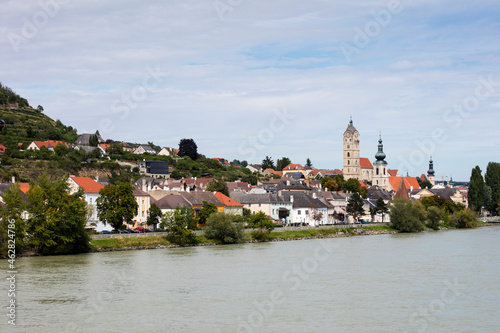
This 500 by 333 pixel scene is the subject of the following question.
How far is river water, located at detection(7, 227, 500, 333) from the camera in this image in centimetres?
2228

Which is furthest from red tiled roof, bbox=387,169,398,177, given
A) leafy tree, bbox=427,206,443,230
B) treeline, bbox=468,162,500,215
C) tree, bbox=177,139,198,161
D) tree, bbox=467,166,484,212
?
leafy tree, bbox=427,206,443,230

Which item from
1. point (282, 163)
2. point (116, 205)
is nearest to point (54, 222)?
point (116, 205)

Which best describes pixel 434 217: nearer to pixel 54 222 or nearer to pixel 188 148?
pixel 54 222

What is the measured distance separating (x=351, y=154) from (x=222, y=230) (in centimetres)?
10296

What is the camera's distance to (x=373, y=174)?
152125 mm

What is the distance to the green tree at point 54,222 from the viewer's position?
41.5 meters

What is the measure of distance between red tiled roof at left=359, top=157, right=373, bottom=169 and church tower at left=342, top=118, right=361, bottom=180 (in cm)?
256

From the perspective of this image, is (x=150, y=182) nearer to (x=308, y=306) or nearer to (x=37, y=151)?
(x=37, y=151)

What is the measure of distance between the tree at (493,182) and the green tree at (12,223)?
82191 millimetres

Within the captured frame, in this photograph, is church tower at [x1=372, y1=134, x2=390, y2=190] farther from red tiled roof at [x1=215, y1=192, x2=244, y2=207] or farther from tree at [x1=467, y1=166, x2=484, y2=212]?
red tiled roof at [x1=215, y1=192, x2=244, y2=207]

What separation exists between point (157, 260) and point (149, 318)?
16616 mm

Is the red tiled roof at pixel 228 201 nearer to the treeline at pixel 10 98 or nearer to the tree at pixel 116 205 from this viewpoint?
the tree at pixel 116 205

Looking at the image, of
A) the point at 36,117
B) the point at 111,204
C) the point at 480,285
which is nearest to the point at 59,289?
the point at 480,285

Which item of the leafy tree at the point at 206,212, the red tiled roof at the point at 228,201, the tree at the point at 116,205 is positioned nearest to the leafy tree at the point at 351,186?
the red tiled roof at the point at 228,201
